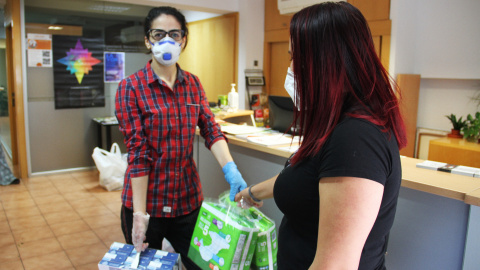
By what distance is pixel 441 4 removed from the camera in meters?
4.07

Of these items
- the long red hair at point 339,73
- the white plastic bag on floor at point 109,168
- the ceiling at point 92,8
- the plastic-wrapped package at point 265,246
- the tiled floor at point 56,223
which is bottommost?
the tiled floor at point 56,223

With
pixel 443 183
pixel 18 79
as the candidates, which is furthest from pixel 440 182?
pixel 18 79

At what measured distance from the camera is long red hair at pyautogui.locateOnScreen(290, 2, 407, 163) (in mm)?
848

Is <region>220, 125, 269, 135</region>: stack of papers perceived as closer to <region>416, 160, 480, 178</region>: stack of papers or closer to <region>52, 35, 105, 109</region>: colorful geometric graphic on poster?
<region>416, 160, 480, 178</region>: stack of papers

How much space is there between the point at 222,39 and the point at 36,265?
149 inches

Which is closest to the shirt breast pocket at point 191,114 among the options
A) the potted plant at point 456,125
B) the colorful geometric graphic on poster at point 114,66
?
the potted plant at point 456,125

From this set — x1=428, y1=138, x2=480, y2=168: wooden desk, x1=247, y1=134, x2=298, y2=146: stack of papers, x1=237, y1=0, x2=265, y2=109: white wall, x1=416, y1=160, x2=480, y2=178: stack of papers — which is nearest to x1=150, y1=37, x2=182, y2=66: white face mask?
x1=247, y1=134, x2=298, y2=146: stack of papers

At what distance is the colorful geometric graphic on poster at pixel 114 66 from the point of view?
17.4 feet

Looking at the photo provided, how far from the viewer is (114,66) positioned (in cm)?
536

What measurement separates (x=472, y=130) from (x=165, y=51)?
3.15 meters

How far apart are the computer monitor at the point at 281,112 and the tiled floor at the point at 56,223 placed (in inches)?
63.3

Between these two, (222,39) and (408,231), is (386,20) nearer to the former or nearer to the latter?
(222,39)

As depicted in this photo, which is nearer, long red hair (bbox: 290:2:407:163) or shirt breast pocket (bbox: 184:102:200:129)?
long red hair (bbox: 290:2:407:163)

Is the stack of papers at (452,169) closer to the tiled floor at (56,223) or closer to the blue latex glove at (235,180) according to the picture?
the blue latex glove at (235,180)
